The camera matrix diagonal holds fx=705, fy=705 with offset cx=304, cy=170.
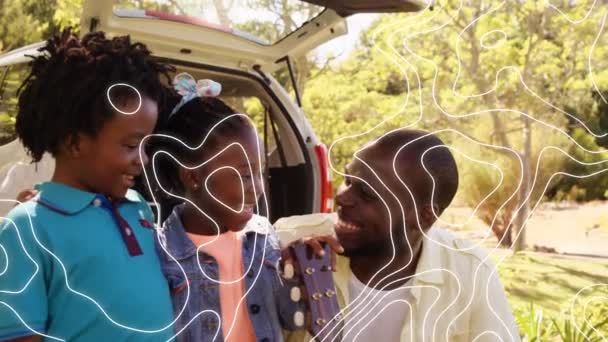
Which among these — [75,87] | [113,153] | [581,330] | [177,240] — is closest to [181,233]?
[177,240]

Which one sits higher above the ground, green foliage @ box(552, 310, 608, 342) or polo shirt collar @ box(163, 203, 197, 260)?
polo shirt collar @ box(163, 203, 197, 260)

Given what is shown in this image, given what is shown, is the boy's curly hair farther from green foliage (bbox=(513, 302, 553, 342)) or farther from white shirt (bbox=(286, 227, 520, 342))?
green foliage (bbox=(513, 302, 553, 342))

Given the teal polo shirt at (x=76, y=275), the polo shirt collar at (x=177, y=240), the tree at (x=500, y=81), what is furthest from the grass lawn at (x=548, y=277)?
the teal polo shirt at (x=76, y=275)

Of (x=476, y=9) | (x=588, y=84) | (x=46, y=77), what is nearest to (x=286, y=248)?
(x=46, y=77)

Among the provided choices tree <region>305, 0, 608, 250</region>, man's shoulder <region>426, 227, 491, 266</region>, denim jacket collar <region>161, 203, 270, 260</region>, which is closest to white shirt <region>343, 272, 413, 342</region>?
man's shoulder <region>426, 227, 491, 266</region>

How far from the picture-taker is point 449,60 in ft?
21.7

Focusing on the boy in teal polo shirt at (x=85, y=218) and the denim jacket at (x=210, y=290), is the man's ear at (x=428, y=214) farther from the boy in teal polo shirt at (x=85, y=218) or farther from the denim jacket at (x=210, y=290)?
the boy in teal polo shirt at (x=85, y=218)

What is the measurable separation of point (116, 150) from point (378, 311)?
70cm

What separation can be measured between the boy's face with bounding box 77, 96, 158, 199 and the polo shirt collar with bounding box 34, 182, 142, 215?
3cm

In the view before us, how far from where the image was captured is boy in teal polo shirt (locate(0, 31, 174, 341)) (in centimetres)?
121

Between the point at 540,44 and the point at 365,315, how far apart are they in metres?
5.44

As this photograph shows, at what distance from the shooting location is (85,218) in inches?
50.3

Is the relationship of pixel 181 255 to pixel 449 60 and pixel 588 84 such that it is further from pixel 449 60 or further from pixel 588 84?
pixel 588 84

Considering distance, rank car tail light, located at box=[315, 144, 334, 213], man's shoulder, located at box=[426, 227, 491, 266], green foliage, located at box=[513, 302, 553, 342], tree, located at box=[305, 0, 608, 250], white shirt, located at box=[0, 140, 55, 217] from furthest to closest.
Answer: tree, located at box=[305, 0, 608, 250], car tail light, located at box=[315, 144, 334, 213], green foliage, located at box=[513, 302, 553, 342], white shirt, located at box=[0, 140, 55, 217], man's shoulder, located at box=[426, 227, 491, 266]
